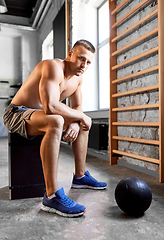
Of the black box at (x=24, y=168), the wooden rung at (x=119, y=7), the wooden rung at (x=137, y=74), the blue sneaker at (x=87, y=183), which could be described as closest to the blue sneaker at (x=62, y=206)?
the black box at (x=24, y=168)

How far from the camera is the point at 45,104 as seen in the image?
56.2 inches

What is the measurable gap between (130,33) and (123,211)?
2.04 m

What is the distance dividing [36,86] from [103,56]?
271 centimetres

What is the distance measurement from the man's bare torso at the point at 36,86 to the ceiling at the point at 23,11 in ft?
16.5

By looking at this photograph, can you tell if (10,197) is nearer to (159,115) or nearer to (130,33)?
(159,115)

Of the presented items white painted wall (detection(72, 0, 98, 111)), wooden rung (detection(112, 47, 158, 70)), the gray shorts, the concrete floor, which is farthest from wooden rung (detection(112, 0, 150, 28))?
the concrete floor

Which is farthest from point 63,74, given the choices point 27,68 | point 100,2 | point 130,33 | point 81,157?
point 27,68

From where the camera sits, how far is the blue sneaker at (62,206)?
4.25 ft

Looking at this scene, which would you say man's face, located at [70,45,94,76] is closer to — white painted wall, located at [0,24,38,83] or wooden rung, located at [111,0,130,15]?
wooden rung, located at [111,0,130,15]

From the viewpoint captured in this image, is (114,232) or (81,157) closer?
(114,232)

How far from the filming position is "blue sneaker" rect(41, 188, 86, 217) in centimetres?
130


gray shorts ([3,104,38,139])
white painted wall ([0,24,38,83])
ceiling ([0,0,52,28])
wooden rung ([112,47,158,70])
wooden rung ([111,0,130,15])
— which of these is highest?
ceiling ([0,0,52,28])

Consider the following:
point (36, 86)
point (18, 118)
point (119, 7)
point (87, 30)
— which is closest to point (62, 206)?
point (18, 118)

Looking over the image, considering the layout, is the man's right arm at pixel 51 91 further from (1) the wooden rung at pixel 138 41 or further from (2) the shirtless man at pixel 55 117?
(1) the wooden rung at pixel 138 41
